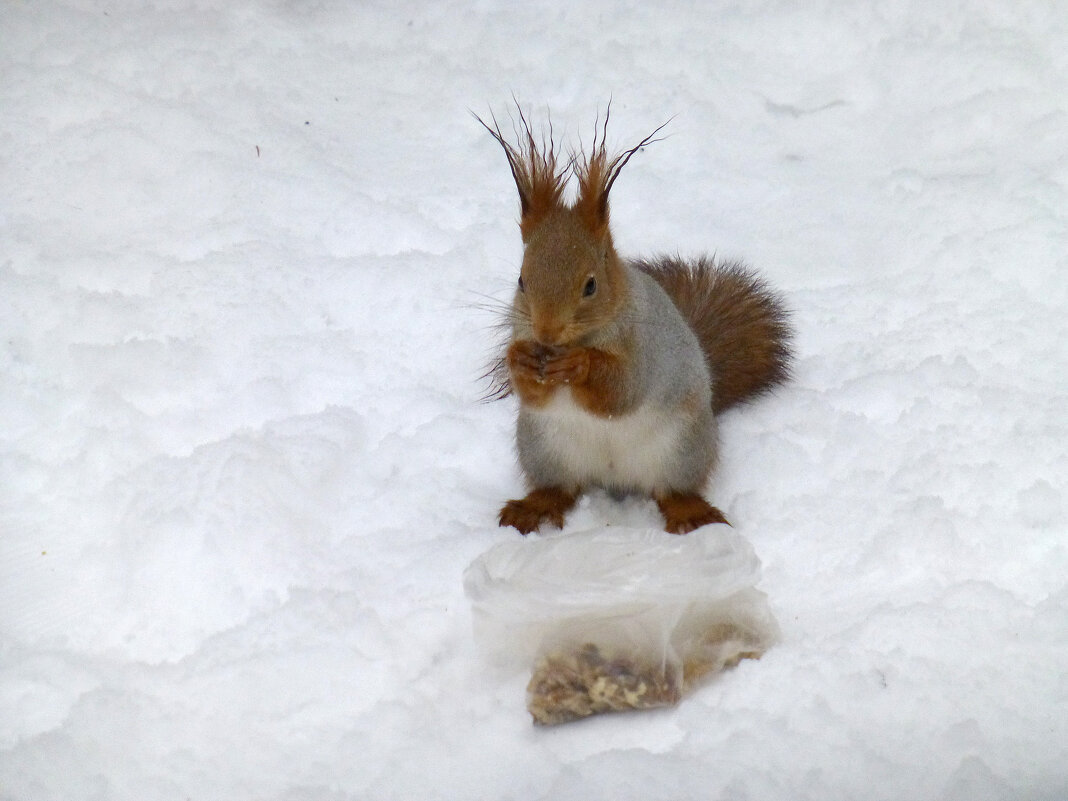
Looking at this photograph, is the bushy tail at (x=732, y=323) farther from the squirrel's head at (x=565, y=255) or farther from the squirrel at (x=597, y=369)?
the squirrel's head at (x=565, y=255)

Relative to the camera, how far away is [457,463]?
7.78 ft

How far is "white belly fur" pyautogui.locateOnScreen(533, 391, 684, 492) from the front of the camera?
6.91 ft

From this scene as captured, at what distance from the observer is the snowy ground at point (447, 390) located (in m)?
1.63

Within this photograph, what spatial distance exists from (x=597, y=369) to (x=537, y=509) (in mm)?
389

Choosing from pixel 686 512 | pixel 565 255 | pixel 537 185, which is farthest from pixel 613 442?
pixel 537 185

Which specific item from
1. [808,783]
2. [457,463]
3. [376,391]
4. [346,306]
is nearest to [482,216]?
[346,306]

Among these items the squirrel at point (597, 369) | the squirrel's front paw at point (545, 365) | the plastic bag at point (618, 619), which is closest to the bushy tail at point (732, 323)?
the squirrel at point (597, 369)

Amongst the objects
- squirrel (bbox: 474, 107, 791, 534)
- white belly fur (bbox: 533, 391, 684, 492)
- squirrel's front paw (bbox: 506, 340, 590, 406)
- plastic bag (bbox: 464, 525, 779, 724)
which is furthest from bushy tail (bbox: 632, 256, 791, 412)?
plastic bag (bbox: 464, 525, 779, 724)

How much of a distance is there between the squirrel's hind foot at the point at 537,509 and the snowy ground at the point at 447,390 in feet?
0.15

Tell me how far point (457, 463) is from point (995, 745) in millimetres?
1261

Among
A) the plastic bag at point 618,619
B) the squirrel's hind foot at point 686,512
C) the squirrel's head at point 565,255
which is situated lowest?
the plastic bag at point 618,619

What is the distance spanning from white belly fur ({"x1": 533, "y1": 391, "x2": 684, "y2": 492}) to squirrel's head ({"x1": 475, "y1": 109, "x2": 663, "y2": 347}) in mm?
178

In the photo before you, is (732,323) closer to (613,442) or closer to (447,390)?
(613,442)

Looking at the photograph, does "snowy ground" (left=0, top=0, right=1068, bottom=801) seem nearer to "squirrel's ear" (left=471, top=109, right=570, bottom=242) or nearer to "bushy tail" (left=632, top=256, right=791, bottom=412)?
"bushy tail" (left=632, top=256, right=791, bottom=412)
